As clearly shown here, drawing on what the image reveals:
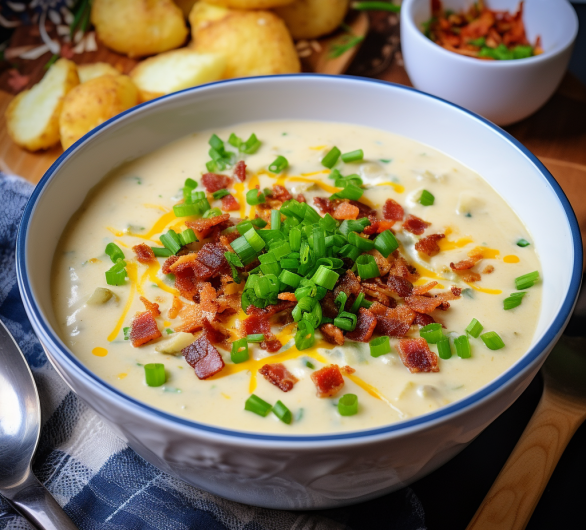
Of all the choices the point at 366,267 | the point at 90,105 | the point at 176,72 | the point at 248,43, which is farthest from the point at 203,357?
the point at 248,43

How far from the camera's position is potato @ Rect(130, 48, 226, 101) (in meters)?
3.10

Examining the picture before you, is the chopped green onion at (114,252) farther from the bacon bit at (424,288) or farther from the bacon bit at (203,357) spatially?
the bacon bit at (424,288)

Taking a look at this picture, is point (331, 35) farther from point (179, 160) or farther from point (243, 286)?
point (243, 286)

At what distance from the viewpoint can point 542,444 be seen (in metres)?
1.94

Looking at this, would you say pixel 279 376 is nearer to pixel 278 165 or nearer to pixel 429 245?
pixel 429 245

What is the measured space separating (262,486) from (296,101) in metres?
1.71

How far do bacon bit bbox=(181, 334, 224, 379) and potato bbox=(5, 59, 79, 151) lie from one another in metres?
1.72

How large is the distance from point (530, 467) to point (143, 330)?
1212 millimetres

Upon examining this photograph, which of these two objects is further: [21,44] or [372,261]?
[21,44]

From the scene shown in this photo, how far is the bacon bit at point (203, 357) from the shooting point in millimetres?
1800

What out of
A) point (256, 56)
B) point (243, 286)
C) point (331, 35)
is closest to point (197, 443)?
point (243, 286)

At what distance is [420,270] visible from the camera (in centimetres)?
217

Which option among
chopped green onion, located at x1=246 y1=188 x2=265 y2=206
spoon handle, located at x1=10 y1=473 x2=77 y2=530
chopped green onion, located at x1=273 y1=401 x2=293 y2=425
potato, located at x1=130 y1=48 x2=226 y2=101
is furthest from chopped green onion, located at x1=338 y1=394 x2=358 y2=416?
potato, located at x1=130 y1=48 x2=226 y2=101

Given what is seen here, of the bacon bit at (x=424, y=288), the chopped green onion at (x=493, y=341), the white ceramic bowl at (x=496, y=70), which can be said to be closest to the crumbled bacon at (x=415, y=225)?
the bacon bit at (x=424, y=288)
